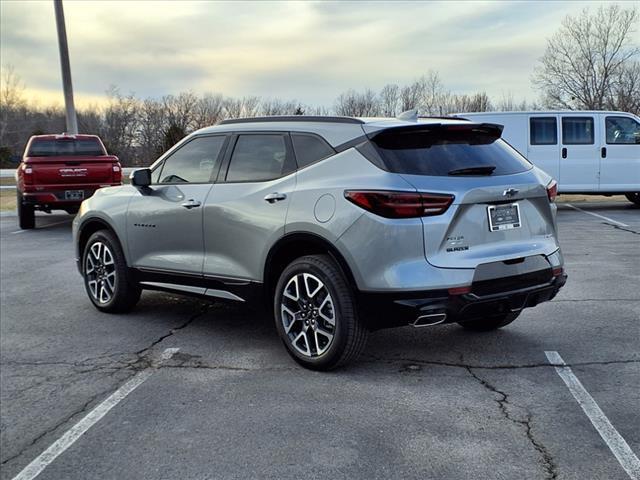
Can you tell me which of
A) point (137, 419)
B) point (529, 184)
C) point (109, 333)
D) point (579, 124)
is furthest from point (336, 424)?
point (579, 124)

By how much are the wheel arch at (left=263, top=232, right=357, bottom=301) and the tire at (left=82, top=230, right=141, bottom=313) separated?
1.88 metres

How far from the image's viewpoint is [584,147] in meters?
14.7

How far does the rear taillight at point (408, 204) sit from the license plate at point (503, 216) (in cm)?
37

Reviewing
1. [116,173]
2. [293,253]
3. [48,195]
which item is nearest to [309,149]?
[293,253]

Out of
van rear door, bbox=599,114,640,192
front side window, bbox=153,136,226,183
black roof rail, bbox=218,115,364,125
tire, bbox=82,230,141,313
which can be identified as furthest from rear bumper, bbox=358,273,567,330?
van rear door, bbox=599,114,640,192

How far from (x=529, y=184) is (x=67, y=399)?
345 centimetres

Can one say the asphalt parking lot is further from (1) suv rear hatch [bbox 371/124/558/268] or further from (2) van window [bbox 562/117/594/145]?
(2) van window [bbox 562/117/594/145]

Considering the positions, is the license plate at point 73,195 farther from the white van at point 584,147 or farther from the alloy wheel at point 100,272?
the white van at point 584,147

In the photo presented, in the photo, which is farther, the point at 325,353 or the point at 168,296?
the point at 168,296

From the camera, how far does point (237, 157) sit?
5219mm

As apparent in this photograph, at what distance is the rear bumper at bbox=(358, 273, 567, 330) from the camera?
13.1ft

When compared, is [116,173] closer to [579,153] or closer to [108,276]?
[108,276]

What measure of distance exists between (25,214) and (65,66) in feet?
20.3

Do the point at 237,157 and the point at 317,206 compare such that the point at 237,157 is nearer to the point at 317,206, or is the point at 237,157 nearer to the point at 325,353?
the point at 317,206
